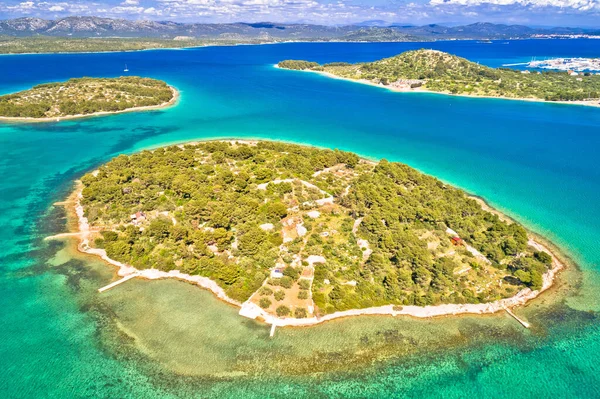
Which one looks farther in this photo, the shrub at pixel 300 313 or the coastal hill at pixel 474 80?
the coastal hill at pixel 474 80

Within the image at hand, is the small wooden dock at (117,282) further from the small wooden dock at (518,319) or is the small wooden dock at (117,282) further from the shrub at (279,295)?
the small wooden dock at (518,319)

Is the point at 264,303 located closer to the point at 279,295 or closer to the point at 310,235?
the point at 279,295

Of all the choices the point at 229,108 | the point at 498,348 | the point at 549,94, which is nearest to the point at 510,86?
the point at 549,94

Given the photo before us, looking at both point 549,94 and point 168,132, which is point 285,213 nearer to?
point 168,132

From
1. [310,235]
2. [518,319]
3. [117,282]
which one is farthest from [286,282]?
[518,319]

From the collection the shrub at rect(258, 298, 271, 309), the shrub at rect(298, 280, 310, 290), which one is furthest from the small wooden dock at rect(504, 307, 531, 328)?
the shrub at rect(258, 298, 271, 309)

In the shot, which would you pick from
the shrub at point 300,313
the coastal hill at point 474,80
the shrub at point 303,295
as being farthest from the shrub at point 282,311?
the coastal hill at point 474,80
